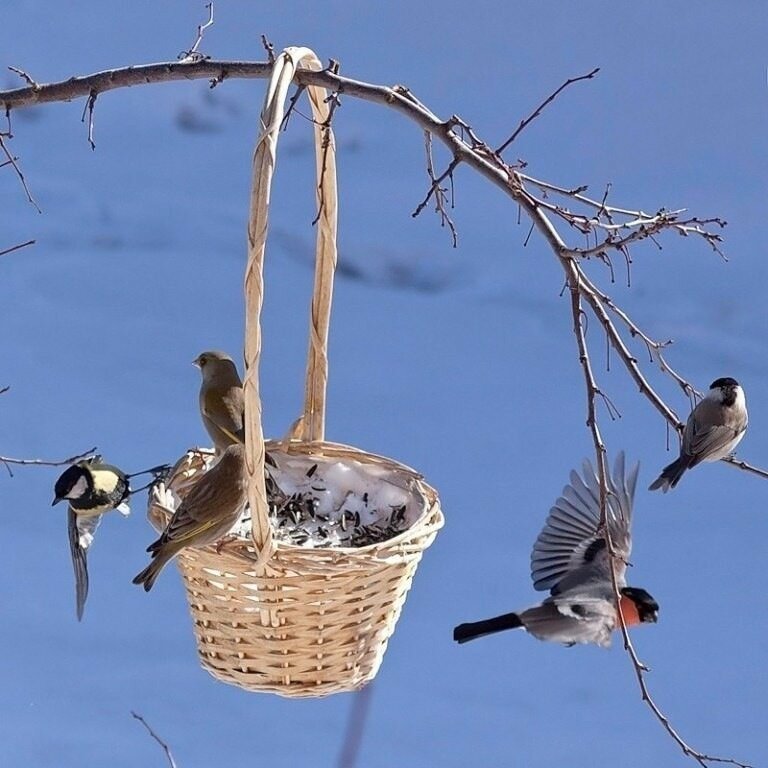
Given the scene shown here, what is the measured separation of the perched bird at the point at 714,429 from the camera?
207 cm

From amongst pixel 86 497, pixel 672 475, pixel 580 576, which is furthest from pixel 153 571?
pixel 672 475

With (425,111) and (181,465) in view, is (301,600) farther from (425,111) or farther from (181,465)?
(425,111)

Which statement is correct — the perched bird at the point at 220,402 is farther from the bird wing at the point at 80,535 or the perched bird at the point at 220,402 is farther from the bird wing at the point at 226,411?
the bird wing at the point at 80,535

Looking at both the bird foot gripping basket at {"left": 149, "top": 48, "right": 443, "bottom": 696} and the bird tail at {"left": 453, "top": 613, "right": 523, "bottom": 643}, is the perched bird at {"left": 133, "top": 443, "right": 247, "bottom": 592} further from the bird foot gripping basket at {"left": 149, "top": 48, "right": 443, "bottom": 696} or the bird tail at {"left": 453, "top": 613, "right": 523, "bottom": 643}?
the bird tail at {"left": 453, "top": 613, "right": 523, "bottom": 643}

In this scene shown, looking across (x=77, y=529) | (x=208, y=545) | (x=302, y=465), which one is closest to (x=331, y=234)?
(x=302, y=465)

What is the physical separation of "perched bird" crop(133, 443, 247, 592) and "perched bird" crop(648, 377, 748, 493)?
81cm

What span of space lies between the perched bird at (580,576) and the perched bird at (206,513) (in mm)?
546

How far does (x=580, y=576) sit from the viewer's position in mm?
2088

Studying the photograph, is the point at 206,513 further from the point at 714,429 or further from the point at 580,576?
the point at 714,429

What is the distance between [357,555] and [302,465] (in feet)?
1.69

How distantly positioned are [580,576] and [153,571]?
2.78 ft

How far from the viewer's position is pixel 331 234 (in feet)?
5.61

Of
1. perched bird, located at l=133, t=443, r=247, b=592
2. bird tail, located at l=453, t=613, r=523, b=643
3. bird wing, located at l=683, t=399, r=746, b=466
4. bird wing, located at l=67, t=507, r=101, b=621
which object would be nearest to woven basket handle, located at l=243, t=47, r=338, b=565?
perched bird, located at l=133, t=443, r=247, b=592

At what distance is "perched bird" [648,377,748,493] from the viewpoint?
2074 mm
